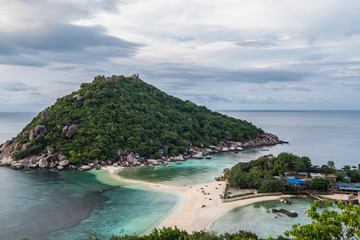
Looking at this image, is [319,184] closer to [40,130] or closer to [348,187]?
[348,187]

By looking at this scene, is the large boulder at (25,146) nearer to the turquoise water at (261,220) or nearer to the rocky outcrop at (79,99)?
the rocky outcrop at (79,99)

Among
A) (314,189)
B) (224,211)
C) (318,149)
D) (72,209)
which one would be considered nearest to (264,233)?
(224,211)

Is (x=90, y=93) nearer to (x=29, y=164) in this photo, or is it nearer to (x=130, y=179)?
(x=29, y=164)

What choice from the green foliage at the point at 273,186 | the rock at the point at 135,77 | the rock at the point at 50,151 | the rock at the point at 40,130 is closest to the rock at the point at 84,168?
the rock at the point at 50,151

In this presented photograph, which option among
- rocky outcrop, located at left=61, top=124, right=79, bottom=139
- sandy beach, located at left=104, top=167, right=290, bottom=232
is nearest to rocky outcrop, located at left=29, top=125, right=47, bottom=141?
rocky outcrop, located at left=61, top=124, right=79, bottom=139

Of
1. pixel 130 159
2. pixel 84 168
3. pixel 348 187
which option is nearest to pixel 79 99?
pixel 84 168
